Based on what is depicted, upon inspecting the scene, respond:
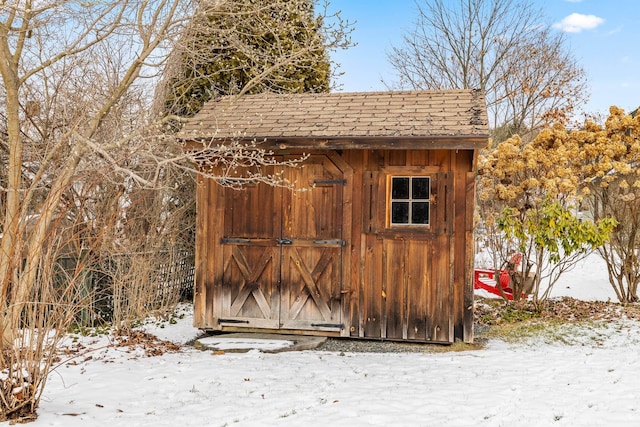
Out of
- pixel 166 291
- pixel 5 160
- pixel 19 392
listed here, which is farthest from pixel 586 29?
pixel 19 392

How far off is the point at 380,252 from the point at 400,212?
1.86ft

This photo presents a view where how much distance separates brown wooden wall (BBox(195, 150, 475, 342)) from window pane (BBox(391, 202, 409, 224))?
0.43 feet

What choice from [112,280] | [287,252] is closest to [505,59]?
[287,252]

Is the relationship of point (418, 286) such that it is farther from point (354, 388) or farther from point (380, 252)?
point (354, 388)

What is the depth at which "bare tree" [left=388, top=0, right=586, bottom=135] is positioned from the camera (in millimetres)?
17094

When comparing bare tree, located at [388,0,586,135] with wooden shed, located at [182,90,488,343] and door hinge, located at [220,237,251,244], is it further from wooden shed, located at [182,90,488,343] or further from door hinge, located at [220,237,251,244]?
door hinge, located at [220,237,251,244]

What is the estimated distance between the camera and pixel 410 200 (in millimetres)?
6785

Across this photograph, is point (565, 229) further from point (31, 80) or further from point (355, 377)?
point (31, 80)

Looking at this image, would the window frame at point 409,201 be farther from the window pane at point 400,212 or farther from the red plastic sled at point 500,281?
the red plastic sled at point 500,281

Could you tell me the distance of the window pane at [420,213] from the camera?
22.1 feet

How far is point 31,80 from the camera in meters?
9.20

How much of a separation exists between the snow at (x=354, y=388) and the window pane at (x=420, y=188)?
192 centimetres

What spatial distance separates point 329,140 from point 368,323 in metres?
2.38

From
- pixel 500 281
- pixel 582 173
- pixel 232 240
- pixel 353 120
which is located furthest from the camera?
pixel 500 281
